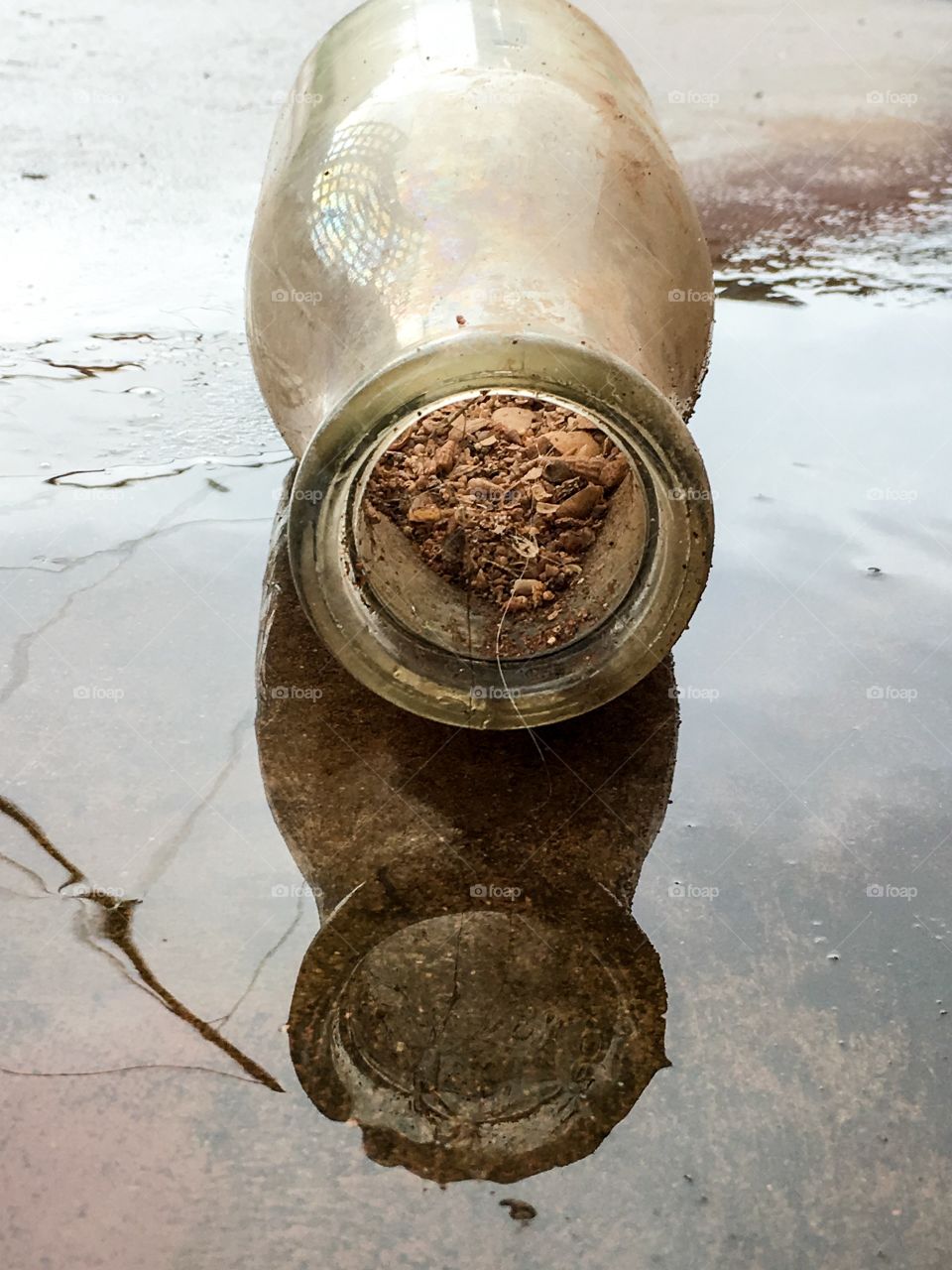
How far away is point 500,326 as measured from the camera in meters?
1.64

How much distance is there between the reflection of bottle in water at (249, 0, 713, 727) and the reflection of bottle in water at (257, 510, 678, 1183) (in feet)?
0.38

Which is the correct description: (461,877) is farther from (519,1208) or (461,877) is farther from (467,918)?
(519,1208)

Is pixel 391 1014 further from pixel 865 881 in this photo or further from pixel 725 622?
pixel 725 622

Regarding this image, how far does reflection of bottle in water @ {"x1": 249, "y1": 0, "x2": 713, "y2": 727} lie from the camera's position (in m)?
1.68

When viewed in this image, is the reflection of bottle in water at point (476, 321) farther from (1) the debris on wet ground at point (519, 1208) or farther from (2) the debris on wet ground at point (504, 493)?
(1) the debris on wet ground at point (519, 1208)

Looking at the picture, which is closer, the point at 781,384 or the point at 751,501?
the point at 751,501

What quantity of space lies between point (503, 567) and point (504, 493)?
119mm

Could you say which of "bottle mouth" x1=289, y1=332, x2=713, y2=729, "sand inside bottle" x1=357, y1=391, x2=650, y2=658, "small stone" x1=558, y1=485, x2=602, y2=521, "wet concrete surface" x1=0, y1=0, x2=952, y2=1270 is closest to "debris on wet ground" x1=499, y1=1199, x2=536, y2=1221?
"wet concrete surface" x1=0, y1=0, x2=952, y2=1270

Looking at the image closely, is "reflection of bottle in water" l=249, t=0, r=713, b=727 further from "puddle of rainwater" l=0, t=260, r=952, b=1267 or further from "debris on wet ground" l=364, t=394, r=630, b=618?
"puddle of rainwater" l=0, t=260, r=952, b=1267

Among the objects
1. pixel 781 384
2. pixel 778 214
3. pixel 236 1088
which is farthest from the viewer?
pixel 778 214

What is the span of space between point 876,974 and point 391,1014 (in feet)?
1.84

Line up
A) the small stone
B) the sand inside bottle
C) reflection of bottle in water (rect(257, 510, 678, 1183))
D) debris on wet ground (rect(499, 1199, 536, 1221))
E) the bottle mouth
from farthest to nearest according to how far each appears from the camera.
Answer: the small stone → the sand inside bottle → the bottle mouth → reflection of bottle in water (rect(257, 510, 678, 1183)) → debris on wet ground (rect(499, 1199, 536, 1221))

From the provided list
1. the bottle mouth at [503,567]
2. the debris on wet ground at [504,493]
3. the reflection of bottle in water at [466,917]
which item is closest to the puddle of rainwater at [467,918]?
the reflection of bottle in water at [466,917]

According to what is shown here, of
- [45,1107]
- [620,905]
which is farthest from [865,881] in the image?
[45,1107]
